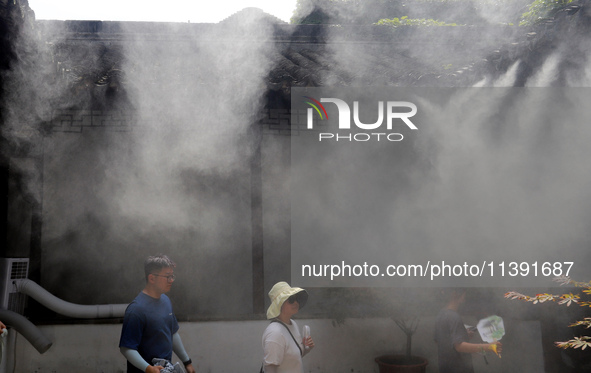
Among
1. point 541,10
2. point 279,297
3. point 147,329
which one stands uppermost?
point 541,10

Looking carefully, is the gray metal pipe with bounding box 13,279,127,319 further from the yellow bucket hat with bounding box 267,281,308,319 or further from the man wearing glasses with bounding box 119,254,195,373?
the yellow bucket hat with bounding box 267,281,308,319

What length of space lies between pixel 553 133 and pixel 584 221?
1172 millimetres

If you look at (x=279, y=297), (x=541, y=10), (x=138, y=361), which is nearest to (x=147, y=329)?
(x=138, y=361)

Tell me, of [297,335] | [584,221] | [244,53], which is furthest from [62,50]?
[584,221]

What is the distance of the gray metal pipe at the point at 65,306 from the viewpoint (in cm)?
627

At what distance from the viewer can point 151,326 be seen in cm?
423

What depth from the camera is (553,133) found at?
709cm

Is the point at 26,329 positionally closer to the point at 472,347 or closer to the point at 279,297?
the point at 279,297

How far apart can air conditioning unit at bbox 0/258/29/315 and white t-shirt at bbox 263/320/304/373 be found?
11.8 ft

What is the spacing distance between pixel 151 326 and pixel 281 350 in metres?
1.01

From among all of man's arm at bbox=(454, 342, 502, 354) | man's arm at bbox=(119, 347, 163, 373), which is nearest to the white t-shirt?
man's arm at bbox=(119, 347, 163, 373)

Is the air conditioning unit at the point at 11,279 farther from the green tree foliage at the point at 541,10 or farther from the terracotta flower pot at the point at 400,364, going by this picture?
the green tree foliage at the point at 541,10

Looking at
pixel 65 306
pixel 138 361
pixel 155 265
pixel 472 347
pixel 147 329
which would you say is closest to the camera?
pixel 138 361

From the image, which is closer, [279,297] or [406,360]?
[279,297]
